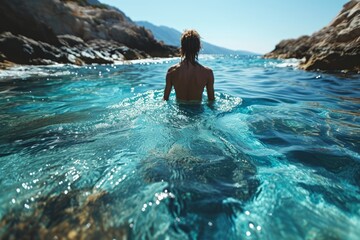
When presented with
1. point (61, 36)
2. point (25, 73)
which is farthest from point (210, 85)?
point (61, 36)

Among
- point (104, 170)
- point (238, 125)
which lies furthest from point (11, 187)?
point (238, 125)

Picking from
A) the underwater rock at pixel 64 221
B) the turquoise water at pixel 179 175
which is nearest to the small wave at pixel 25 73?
the turquoise water at pixel 179 175

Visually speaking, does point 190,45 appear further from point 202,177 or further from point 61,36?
point 61,36

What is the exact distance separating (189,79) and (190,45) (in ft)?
2.18

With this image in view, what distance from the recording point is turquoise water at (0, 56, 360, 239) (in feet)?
6.01

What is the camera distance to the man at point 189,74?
4.79 metres

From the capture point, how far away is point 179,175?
2420mm

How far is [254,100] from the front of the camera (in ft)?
21.3

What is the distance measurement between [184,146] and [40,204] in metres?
1.68

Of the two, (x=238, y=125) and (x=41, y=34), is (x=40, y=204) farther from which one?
(x=41, y=34)

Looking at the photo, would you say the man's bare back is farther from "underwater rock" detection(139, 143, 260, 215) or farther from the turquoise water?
"underwater rock" detection(139, 143, 260, 215)

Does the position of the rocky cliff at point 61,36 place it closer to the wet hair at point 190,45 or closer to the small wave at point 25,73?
the small wave at point 25,73

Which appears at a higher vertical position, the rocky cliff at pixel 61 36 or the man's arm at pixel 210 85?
the man's arm at pixel 210 85

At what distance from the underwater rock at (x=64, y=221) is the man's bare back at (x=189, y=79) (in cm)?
335
